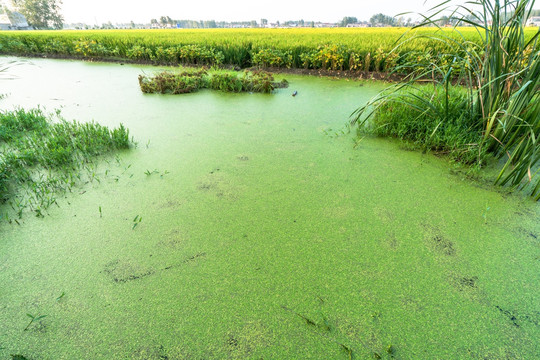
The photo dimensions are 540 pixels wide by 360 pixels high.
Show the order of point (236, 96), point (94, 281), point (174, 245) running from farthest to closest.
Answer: point (236, 96), point (174, 245), point (94, 281)

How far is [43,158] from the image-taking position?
5.68ft

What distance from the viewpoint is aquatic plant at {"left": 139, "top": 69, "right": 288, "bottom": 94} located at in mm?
3176

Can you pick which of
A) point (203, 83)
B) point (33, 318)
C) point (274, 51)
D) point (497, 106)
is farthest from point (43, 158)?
point (274, 51)

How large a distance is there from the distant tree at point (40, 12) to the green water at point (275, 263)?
41710mm

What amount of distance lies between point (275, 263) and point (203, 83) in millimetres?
3093

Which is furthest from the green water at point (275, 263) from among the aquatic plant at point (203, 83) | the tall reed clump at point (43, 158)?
the aquatic plant at point (203, 83)

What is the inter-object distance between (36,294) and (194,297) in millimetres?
601

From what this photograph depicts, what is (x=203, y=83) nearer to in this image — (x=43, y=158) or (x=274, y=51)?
(x=274, y=51)

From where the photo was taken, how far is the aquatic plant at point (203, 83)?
318 centimetres

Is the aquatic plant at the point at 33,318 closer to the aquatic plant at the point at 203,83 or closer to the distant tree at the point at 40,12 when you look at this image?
the aquatic plant at the point at 203,83

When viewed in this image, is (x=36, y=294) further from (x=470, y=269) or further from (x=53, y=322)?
(x=470, y=269)

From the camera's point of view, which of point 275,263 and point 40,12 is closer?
point 275,263

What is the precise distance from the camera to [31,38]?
7.31 metres

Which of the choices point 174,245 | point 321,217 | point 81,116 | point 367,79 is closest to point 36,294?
point 174,245
